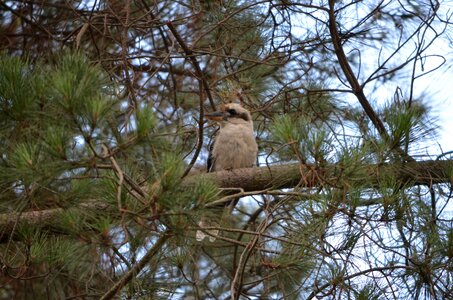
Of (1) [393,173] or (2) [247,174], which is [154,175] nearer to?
(1) [393,173]

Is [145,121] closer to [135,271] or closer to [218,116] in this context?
[135,271]

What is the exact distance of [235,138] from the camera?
485cm

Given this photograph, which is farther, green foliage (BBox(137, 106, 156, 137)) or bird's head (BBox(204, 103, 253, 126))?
bird's head (BBox(204, 103, 253, 126))

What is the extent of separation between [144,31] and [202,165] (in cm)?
122

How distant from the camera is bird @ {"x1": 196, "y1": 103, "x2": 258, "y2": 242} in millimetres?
4820

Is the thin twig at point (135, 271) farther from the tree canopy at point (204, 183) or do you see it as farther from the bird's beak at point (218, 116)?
the bird's beak at point (218, 116)

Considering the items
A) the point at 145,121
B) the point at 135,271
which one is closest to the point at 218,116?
the point at 135,271

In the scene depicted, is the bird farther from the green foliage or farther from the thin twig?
the green foliage

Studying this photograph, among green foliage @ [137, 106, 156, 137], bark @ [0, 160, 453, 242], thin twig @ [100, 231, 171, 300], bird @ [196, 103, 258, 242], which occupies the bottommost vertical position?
thin twig @ [100, 231, 171, 300]

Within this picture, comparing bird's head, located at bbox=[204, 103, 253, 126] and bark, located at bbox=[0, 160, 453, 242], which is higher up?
bird's head, located at bbox=[204, 103, 253, 126]

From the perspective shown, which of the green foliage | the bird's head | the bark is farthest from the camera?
the bird's head

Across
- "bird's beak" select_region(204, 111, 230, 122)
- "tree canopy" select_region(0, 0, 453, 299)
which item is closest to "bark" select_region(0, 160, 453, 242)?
"tree canopy" select_region(0, 0, 453, 299)

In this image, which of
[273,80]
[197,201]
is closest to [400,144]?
[197,201]

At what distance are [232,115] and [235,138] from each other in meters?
0.16
